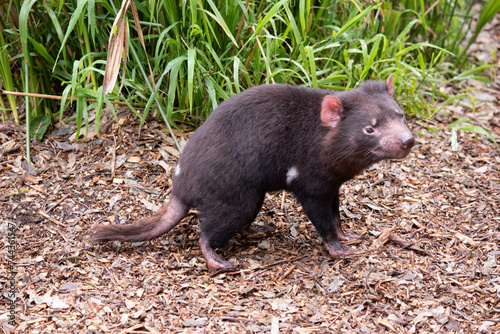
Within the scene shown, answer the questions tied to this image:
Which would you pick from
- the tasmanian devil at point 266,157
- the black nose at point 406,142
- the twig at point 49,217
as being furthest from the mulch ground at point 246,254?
the black nose at point 406,142

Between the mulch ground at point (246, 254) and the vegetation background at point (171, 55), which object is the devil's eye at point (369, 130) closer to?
the mulch ground at point (246, 254)

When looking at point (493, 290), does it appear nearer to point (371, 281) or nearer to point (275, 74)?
point (371, 281)

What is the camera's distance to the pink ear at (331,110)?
10.8 feet

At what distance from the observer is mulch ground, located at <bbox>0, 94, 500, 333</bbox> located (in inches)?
120

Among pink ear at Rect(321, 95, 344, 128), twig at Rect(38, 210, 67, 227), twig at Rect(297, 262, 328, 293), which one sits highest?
pink ear at Rect(321, 95, 344, 128)

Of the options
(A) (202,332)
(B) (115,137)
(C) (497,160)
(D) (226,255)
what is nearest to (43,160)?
(B) (115,137)

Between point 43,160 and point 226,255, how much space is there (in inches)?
62.1

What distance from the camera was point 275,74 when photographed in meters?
4.20

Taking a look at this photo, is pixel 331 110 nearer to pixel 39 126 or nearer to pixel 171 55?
pixel 171 55

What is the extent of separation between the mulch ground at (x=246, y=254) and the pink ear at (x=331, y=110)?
86 centimetres

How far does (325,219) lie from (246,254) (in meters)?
0.55

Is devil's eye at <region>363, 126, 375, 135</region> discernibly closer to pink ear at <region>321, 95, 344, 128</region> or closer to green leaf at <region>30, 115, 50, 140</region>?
pink ear at <region>321, 95, 344, 128</region>

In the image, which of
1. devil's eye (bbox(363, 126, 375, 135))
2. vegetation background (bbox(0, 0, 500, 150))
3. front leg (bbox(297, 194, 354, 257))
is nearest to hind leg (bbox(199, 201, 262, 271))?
front leg (bbox(297, 194, 354, 257))

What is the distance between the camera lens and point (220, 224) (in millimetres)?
3438
